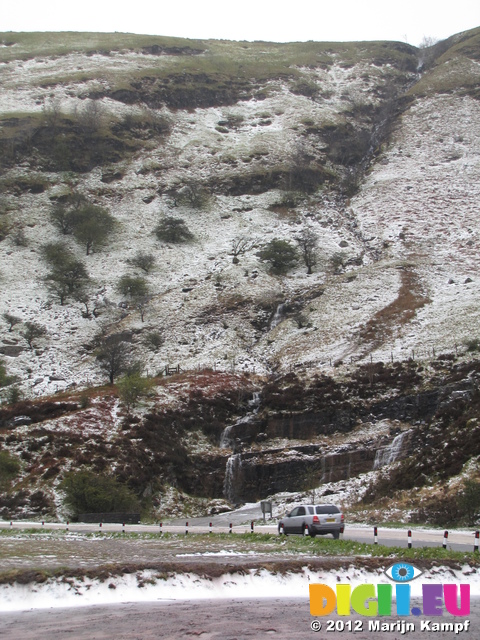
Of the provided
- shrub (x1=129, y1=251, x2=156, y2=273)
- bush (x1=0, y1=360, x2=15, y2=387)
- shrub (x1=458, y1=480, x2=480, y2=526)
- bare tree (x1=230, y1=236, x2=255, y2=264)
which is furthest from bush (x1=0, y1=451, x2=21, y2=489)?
bare tree (x1=230, y1=236, x2=255, y2=264)

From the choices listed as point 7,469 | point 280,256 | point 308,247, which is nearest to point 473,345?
Answer: point 280,256

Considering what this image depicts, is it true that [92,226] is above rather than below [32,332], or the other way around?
above

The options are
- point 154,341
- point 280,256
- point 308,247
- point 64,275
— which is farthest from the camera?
point 308,247

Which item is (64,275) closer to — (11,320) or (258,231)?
(11,320)

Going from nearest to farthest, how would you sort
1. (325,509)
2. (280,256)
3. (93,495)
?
1. (325,509)
2. (93,495)
3. (280,256)

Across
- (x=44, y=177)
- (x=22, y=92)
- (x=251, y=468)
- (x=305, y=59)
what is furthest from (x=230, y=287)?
(x=305, y=59)

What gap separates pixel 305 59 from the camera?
141500 millimetres

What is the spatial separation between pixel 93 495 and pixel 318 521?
16.1 metres

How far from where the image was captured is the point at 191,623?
8.49 metres

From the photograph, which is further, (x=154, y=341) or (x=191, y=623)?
(x=154, y=341)

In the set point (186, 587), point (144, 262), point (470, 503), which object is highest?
point (144, 262)

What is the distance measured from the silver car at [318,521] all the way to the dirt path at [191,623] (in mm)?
9709

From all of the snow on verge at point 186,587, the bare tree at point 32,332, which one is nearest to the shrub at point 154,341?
the bare tree at point 32,332

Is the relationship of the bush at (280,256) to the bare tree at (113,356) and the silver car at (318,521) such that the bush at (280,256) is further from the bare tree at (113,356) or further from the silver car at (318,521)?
the silver car at (318,521)
